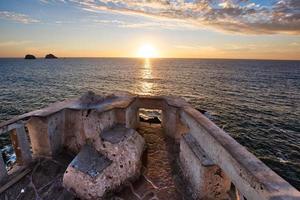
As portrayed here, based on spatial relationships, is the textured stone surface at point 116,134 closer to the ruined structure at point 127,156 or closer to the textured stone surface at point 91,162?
the ruined structure at point 127,156

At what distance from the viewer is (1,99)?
3909cm

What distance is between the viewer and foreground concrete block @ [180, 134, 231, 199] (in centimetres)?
638

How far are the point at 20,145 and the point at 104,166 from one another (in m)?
4.18

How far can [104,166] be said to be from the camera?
696 cm

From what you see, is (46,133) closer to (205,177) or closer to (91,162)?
(91,162)

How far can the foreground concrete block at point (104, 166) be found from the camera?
6672 mm

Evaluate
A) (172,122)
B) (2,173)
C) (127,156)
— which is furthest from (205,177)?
(2,173)

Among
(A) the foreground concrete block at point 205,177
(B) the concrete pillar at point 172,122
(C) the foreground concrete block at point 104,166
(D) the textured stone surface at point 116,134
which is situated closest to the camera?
(A) the foreground concrete block at point 205,177

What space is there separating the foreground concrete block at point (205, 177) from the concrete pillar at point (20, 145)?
22.7 feet

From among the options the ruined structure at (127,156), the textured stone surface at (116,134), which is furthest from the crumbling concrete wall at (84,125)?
the textured stone surface at (116,134)

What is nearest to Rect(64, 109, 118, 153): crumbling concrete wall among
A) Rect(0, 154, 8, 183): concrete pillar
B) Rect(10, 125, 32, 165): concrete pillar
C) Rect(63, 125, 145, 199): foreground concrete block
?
Rect(63, 125, 145, 199): foreground concrete block

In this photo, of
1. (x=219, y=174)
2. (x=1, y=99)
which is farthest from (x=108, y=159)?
(x=1, y=99)

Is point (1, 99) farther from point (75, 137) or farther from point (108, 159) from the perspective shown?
point (108, 159)

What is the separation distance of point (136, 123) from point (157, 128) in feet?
4.59
